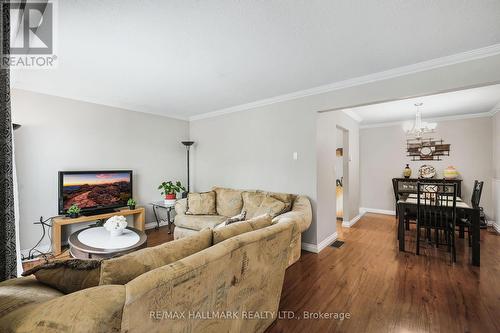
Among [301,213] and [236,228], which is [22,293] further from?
[301,213]

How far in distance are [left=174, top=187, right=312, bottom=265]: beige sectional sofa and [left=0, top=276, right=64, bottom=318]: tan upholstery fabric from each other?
226 centimetres

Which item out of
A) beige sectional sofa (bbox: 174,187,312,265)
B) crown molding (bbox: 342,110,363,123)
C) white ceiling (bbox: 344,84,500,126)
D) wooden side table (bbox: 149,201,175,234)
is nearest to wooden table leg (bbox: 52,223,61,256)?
wooden side table (bbox: 149,201,175,234)

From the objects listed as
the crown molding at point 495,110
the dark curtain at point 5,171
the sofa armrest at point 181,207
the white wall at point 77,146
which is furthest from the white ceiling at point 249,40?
the crown molding at point 495,110

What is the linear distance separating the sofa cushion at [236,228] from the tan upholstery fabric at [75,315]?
691 millimetres

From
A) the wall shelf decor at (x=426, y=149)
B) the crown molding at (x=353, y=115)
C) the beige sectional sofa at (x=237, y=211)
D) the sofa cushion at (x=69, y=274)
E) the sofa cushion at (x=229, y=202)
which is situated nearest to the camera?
the sofa cushion at (x=69, y=274)

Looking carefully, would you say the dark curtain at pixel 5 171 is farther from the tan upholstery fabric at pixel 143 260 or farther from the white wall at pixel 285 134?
the white wall at pixel 285 134

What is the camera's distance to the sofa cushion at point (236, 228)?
147 centimetres

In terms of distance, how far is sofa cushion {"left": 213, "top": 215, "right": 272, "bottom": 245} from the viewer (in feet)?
4.83

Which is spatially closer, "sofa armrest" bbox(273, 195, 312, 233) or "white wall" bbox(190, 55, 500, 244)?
"white wall" bbox(190, 55, 500, 244)

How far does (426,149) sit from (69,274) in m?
6.64
